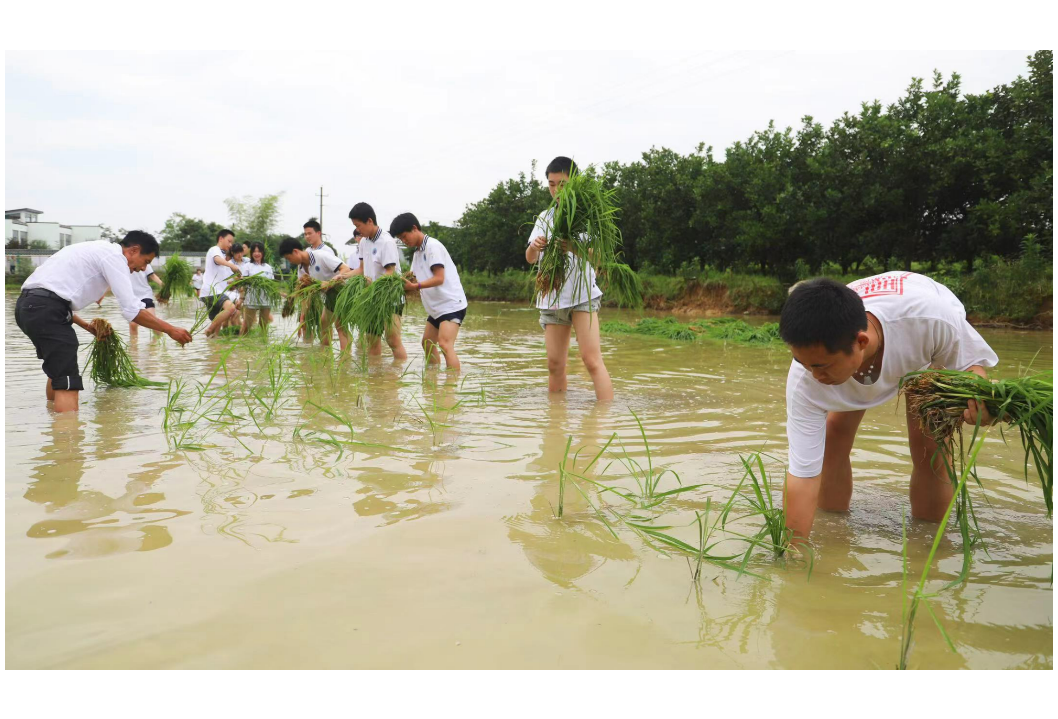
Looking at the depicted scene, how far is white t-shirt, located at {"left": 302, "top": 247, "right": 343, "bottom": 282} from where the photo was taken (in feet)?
27.3

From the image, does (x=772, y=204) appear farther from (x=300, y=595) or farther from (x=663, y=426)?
(x=300, y=595)

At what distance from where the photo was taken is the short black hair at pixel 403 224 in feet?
20.4

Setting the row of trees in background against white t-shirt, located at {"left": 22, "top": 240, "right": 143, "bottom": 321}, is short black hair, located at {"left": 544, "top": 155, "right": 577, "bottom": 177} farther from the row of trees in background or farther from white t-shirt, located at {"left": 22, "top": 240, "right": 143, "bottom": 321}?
the row of trees in background

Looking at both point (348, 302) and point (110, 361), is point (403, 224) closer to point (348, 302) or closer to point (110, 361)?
point (348, 302)

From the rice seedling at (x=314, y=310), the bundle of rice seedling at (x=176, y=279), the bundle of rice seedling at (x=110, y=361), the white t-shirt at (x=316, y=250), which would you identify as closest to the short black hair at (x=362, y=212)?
the rice seedling at (x=314, y=310)

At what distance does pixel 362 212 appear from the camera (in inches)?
277

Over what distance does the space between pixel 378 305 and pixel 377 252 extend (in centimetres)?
98

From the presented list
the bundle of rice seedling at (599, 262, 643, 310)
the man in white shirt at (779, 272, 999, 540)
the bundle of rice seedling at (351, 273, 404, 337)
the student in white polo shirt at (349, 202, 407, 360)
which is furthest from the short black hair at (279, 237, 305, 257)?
the man in white shirt at (779, 272, 999, 540)

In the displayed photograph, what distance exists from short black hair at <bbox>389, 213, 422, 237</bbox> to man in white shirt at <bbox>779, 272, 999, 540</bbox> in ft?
14.3

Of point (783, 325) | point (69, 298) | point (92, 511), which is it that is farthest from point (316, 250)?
point (783, 325)

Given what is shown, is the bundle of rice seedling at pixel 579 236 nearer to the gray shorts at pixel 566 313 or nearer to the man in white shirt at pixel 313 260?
the gray shorts at pixel 566 313

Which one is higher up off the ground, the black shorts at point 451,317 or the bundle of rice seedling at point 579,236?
the bundle of rice seedling at point 579,236

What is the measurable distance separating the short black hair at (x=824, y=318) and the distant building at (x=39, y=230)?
5448cm

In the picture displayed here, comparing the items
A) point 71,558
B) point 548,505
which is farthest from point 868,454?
point 71,558
